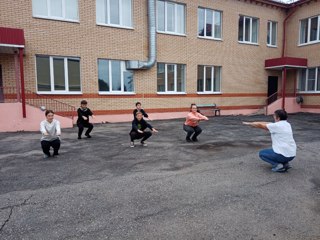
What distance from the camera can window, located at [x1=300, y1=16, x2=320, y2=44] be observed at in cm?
1805

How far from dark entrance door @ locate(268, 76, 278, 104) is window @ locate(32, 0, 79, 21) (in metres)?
14.4

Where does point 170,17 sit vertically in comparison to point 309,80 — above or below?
above

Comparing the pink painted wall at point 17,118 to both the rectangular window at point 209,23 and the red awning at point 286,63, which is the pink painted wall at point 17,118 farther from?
the red awning at point 286,63

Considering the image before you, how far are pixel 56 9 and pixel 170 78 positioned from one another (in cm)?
696

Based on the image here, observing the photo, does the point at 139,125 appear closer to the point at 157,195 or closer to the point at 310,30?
the point at 157,195

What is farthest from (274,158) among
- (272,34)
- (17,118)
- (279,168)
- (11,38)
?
(272,34)

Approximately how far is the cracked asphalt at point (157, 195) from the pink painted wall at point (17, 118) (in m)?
3.81

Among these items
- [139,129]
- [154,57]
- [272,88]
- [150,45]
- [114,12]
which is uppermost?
[114,12]

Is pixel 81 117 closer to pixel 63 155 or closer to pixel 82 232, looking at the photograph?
pixel 63 155

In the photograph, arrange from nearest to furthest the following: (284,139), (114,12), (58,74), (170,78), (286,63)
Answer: (284,139) → (58,74) → (114,12) → (170,78) → (286,63)

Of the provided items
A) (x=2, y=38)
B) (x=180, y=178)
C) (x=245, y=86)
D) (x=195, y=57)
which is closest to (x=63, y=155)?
(x=180, y=178)

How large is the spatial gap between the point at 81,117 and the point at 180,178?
17.4ft

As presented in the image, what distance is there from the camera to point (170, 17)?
15.1 m

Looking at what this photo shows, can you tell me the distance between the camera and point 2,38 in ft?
31.1
